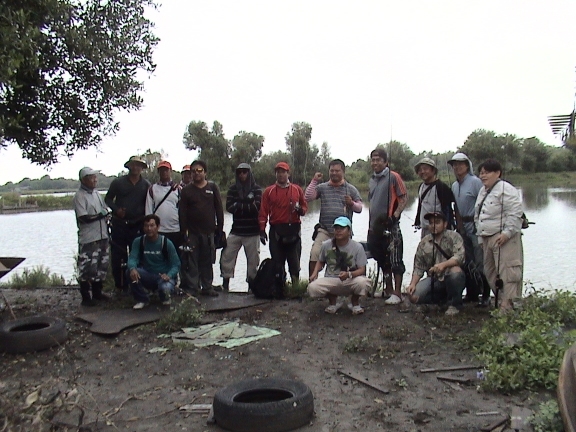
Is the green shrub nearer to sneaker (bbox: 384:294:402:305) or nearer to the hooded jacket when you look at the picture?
sneaker (bbox: 384:294:402:305)

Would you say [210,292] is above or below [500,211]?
below

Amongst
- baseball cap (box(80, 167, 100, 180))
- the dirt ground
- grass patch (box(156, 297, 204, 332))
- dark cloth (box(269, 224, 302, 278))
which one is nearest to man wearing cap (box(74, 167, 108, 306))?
baseball cap (box(80, 167, 100, 180))

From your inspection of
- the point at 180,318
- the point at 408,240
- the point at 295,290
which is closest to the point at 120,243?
the point at 180,318

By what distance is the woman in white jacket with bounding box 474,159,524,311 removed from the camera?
19.9ft

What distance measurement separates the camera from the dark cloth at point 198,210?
7543 mm

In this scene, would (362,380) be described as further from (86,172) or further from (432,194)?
(86,172)

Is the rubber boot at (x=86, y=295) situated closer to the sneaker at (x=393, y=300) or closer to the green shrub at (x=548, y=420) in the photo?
the sneaker at (x=393, y=300)

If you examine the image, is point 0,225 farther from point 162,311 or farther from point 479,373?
point 479,373

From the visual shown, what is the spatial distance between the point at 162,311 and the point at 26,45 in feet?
11.0

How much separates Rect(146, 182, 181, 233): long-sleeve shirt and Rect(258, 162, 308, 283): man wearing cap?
1.17m

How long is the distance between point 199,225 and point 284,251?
48.5 inches

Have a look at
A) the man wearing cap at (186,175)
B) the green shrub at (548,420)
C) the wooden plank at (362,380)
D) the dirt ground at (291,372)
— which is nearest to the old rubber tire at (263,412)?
A: the dirt ground at (291,372)

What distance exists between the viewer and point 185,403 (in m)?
4.34

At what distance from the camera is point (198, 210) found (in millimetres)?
7578
